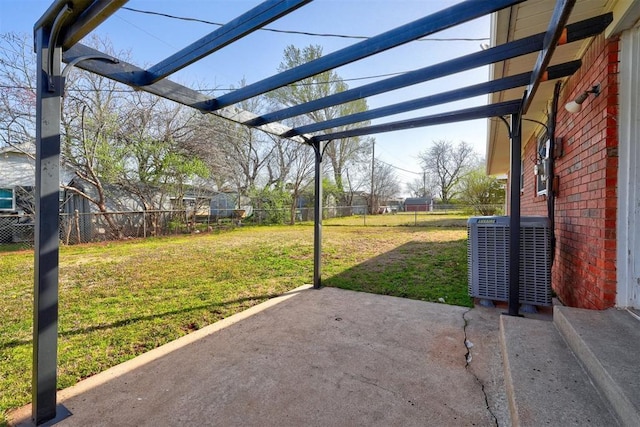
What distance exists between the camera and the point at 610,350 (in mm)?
1574

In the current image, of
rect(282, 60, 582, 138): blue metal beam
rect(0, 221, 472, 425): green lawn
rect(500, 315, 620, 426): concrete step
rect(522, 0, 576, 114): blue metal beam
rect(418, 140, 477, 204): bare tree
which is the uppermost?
rect(418, 140, 477, 204): bare tree

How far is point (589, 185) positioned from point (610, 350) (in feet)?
4.82

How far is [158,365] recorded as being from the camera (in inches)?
85.8

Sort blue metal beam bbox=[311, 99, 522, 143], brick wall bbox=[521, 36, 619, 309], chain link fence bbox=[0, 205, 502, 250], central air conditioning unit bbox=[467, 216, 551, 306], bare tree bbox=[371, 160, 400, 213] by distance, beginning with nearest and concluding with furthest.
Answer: brick wall bbox=[521, 36, 619, 309] → blue metal beam bbox=[311, 99, 522, 143] → central air conditioning unit bbox=[467, 216, 551, 306] → chain link fence bbox=[0, 205, 502, 250] → bare tree bbox=[371, 160, 400, 213]

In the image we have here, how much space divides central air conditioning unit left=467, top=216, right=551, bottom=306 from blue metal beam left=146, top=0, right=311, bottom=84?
3.05 m

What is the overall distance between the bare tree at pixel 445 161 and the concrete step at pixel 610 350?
1228 inches

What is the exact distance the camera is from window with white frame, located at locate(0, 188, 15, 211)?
34.2ft

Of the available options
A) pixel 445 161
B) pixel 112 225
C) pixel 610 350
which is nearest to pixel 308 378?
pixel 610 350

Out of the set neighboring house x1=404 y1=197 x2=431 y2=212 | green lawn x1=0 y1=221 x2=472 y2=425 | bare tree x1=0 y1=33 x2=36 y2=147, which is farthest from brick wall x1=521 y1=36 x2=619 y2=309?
neighboring house x1=404 y1=197 x2=431 y2=212

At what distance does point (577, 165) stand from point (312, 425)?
3.16 m

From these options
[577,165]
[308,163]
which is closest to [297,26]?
[577,165]

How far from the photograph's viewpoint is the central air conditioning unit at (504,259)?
10.1 ft

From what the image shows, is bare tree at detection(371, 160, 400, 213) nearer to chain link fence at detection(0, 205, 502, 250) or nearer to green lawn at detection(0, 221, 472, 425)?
chain link fence at detection(0, 205, 502, 250)

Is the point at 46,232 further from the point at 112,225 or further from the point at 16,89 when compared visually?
the point at 16,89
